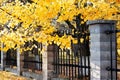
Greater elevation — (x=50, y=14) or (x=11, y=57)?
(x=50, y=14)

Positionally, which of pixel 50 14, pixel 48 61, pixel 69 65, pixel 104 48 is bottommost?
pixel 69 65

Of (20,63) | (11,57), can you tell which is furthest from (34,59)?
(11,57)

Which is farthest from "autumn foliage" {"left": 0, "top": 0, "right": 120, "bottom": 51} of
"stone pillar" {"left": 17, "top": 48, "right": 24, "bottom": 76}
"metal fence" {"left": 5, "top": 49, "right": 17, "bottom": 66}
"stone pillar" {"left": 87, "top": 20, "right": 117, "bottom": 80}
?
"metal fence" {"left": 5, "top": 49, "right": 17, "bottom": 66}

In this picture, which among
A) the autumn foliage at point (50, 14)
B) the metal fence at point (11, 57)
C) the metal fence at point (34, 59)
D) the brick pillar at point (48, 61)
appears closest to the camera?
the autumn foliage at point (50, 14)

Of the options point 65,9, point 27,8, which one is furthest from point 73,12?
point 27,8

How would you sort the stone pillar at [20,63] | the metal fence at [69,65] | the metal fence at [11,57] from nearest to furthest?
the metal fence at [69,65]
the stone pillar at [20,63]
the metal fence at [11,57]

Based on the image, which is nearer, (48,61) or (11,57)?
(48,61)

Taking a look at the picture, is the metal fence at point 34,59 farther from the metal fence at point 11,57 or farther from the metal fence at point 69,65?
the metal fence at point 11,57

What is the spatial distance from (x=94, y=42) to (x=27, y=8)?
3951 millimetres

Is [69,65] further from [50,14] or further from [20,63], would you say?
[20,63]

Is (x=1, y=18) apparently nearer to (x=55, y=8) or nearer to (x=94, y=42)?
(x=55, y=8)

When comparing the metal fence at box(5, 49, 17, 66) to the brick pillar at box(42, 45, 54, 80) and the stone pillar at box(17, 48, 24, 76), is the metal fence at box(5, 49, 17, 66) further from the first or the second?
the brick pillar at box(42, 45, 54, 80)

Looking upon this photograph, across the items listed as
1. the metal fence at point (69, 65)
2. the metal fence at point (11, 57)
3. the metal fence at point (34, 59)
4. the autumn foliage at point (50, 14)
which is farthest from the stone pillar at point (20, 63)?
the autumn foliage at point (50, 14)

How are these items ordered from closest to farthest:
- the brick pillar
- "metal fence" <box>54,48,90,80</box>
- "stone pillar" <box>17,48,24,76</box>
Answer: "metal fence" <box>54,48,90,80</box>
the brick pillar
"stone pillar" <box>17,48,24,76</box>
